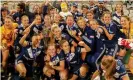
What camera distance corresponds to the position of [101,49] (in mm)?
7066

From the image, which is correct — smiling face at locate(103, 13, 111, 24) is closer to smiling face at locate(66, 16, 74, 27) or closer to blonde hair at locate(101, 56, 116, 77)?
smiling face at locate(66, 16, 74, 27)

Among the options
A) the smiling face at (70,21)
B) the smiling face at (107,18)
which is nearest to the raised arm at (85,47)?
the smiling face at (70,21)

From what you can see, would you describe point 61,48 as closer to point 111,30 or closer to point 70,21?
point 70,21

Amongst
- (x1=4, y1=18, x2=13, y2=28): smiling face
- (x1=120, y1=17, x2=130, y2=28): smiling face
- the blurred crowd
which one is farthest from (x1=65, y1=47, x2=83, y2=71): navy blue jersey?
(x1=4, y1=18, x2=13, y2=28): smiling face

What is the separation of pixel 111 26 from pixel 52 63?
1277 mm

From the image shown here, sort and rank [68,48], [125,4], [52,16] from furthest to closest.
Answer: [125,4] < [52,16] < [68,48]

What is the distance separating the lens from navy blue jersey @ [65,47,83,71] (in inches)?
275

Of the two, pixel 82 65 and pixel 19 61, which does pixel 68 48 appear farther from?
pixel 19 61

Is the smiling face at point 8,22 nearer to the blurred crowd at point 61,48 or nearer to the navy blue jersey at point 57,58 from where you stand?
the blurred crowd at point 61,48

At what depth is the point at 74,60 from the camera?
276 inches

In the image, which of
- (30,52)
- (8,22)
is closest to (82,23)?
(30,52)

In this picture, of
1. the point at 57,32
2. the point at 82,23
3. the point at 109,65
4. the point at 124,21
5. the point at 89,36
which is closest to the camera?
the point at 109,65

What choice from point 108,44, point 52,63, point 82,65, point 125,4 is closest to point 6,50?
point 52,63

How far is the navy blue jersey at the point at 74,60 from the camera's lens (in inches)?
275
